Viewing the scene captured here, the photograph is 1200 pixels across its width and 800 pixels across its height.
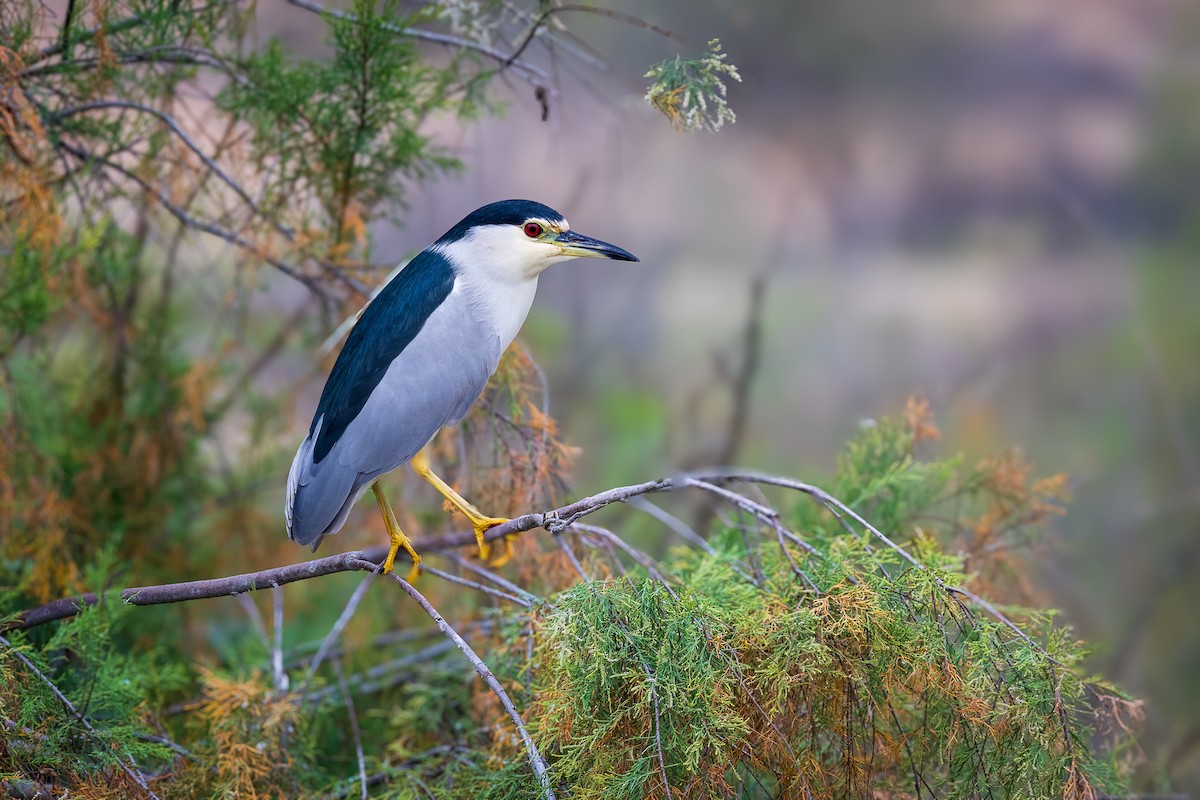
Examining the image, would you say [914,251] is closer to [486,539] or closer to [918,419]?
[918,419]

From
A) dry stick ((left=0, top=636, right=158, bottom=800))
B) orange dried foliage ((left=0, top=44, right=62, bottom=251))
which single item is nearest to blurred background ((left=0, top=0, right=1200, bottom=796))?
orange dried foliage ((left=0, top=44, right=62, bottom=251))

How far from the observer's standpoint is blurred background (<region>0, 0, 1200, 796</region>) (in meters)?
2.25

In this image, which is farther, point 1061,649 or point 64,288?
point 64,288

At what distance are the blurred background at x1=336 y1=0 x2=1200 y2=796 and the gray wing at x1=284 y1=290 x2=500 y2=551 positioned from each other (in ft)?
3.61

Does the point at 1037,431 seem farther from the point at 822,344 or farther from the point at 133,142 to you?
the point at 133,142

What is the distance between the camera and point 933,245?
7.86ft

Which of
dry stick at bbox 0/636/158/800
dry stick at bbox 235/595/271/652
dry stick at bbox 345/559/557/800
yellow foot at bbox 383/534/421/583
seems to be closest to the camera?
dry stick at bbox 345/559/557/800

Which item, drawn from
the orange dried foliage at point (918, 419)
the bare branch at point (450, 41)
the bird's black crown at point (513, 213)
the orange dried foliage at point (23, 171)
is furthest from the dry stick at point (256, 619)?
the orange dried foliage at point (918, 419)

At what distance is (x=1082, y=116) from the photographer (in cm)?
229

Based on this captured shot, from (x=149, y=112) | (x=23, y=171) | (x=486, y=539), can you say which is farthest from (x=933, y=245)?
(x=23, y=171)

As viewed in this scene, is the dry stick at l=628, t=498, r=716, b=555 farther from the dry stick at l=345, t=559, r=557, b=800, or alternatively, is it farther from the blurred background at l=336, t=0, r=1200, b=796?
the blurred background at l=336, t=0, r=1200, b=796

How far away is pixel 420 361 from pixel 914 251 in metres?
1.73

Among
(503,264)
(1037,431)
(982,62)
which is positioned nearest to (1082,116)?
(982,62)

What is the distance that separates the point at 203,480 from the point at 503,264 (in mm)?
985
